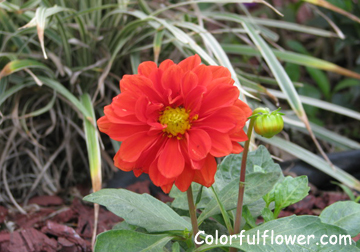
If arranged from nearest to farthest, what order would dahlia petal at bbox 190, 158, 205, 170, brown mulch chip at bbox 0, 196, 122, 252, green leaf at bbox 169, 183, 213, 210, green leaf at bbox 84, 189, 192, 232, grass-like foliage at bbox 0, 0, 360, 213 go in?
dahlia petal at bbox 190, 158, 205, 170 < green leaf at bbox 84, 189, 192, 232 < green leaf at bbox 169, 183, 213, 210 < brown mulch chip at bbox 0, 196, 122, 252 < grass-like foliage at bbox 0, 0, 360, 213

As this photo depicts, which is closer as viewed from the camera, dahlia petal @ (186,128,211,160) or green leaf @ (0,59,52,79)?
dahlia petal @ (186,128,211,160)

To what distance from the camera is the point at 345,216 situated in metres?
0.75

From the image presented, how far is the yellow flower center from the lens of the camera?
63cm

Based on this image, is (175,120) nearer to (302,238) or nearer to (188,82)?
→ (188,82)

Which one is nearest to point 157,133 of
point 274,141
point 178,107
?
point 178,107

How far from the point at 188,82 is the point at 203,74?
0.03m

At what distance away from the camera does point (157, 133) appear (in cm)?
63

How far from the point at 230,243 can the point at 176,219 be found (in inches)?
4.6

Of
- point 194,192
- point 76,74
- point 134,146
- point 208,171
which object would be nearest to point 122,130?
point 134,146

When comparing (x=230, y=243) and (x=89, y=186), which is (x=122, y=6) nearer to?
(x=89, y=186)

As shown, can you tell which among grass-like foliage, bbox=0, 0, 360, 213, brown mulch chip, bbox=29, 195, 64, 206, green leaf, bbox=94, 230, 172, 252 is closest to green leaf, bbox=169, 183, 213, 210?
green leaf, bbox=94, 230, 172, 252

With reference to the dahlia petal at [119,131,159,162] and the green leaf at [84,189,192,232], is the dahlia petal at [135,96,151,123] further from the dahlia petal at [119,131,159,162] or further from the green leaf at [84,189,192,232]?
the green leaf at [84,189,192,232]

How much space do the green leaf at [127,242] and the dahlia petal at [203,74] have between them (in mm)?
267

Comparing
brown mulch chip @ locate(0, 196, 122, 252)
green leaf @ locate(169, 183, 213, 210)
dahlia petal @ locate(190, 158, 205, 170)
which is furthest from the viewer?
brown mulch chip @ locate(0, 196, 122, 252)
